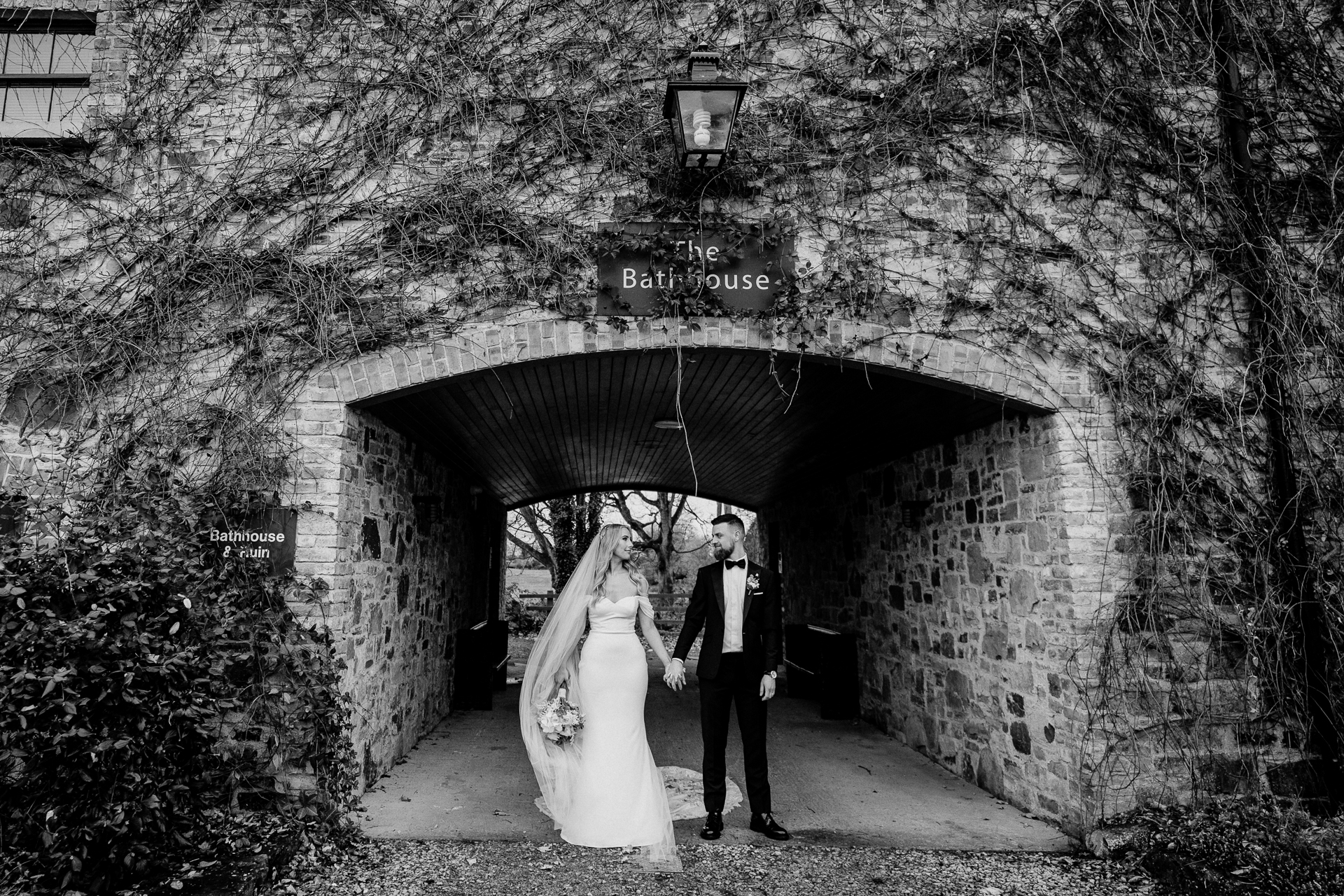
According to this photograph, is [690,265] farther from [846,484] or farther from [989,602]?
[846,484]

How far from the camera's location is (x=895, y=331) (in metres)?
4.96

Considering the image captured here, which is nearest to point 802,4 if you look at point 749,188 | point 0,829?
point 749,188

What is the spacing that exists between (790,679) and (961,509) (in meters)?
4.55

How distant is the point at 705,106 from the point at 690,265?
0.95 m

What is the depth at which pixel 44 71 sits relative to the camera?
17.5ft

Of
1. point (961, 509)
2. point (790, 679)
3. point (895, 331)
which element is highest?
point (895, 331)

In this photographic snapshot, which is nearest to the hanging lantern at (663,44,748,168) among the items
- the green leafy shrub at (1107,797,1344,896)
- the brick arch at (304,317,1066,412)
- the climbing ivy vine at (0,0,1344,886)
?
the climbing ivy vine at (0,0,1344,886)

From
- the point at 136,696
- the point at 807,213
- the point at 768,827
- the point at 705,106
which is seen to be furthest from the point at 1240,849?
the point at 136,696

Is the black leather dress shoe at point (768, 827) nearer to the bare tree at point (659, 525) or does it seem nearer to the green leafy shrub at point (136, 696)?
the green leafy shrub at point (136, 696)

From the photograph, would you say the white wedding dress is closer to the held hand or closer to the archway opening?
the held hand

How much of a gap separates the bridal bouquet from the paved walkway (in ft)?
1.70

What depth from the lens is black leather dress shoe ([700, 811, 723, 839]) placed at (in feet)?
14.4

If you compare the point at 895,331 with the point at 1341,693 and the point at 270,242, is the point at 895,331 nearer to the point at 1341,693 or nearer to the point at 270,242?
the point at 1341,693

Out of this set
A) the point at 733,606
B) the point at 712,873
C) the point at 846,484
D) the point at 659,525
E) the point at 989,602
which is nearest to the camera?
the point at 712,873
